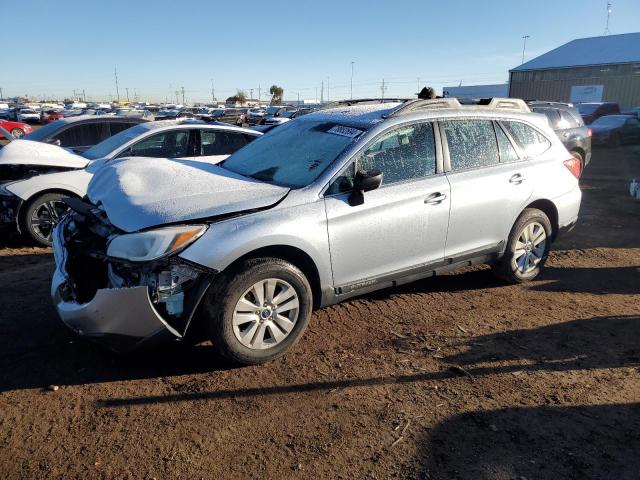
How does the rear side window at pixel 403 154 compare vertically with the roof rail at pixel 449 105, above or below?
below

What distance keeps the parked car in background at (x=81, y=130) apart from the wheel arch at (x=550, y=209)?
22.0 ft

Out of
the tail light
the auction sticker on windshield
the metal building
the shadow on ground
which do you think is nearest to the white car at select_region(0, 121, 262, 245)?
the auction sticker on windshield

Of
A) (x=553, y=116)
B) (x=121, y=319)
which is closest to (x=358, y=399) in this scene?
(x=121, y=319)

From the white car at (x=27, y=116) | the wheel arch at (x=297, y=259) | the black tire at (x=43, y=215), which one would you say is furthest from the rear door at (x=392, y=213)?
the white car at (x=27, y=116)

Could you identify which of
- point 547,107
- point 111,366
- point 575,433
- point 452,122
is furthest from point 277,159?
point 547,107

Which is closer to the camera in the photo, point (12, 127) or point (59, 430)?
point (59, 430)

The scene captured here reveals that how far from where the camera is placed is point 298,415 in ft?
9.61

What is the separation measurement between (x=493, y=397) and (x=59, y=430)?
2.66 meters

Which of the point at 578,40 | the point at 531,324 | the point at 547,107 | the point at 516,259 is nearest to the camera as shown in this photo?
the point at 531,324

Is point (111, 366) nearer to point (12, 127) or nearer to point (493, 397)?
point (493, 397)

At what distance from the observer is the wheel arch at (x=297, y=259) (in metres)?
3.30

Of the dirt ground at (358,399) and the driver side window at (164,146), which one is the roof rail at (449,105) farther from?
the driver side window at (164,146)

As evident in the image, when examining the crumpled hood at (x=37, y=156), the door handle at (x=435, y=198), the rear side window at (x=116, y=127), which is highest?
the rear side window at (x=116, y=127)

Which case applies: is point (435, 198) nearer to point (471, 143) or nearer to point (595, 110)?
point (471, 143)
